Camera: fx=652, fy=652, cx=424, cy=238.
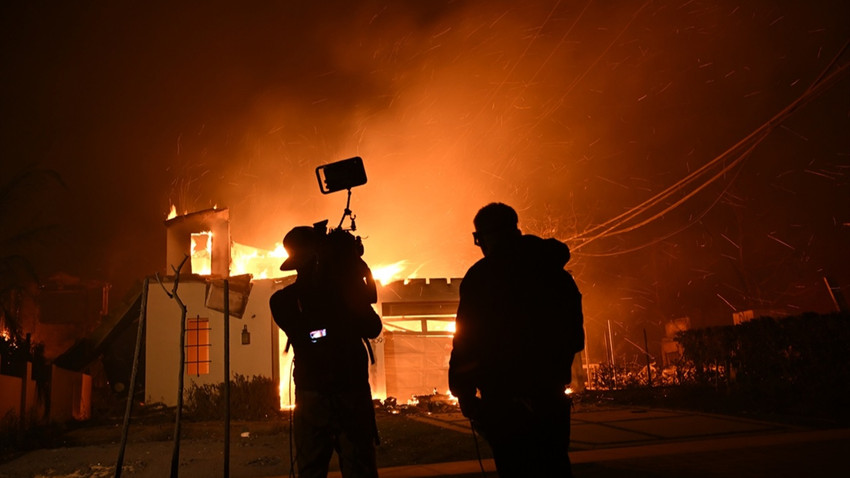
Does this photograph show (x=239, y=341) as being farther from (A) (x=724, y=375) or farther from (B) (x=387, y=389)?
(A) (x=724, y=375)

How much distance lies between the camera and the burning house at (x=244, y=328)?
19.2 m

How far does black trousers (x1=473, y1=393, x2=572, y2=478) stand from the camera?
2.73 meters

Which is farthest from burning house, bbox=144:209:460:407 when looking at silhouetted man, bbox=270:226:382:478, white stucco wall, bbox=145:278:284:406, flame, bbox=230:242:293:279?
silhouetted man, bbox=270:226:382:478

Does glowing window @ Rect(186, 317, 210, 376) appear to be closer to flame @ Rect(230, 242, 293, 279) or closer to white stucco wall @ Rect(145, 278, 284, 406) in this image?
white stucco wall @ Rect(145, 278, 284, 406)

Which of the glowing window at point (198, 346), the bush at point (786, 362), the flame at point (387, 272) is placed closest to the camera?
the bush at point (786, 362)

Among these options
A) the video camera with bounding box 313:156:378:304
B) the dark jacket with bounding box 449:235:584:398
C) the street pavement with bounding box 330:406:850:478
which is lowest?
the street pavement with bounding box 330:406:850:478

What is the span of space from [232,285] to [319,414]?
1650cm

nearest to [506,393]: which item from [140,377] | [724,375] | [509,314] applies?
[509,314]

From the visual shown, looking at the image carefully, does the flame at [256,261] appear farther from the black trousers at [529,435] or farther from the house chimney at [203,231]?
the black trousers at [529,435]

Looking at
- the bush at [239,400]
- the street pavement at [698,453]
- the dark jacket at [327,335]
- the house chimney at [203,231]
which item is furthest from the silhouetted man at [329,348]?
the house chimney at [203,231]

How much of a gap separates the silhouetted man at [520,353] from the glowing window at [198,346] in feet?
59.2

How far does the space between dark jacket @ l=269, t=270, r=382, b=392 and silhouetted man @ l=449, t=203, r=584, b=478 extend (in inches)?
36.6

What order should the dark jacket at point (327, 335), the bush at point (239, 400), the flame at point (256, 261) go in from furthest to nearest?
the flame at point (256, 261) → the bush at point (239, 400) → the dark jacket at point (327, 335)

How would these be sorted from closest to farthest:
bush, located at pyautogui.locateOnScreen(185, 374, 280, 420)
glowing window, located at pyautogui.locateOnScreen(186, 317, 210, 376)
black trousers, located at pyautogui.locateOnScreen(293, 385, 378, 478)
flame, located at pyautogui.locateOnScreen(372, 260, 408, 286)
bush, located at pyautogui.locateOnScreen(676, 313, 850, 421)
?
black trousers, located at pyautogui.locateOnScreen(293, 385, 378, 478) → bush, located at pyautogui.locateOnScreen(676, 313, 850, 421) → bush, located at pyautogui.locateOnScreen(185, 374, 280, 420) → glowing window, located at pyautogui.locateOnScreen(186, 317, 210, 376) → flame, located at pyautogui.locateOnScreen(372, 260, 408, 286)
